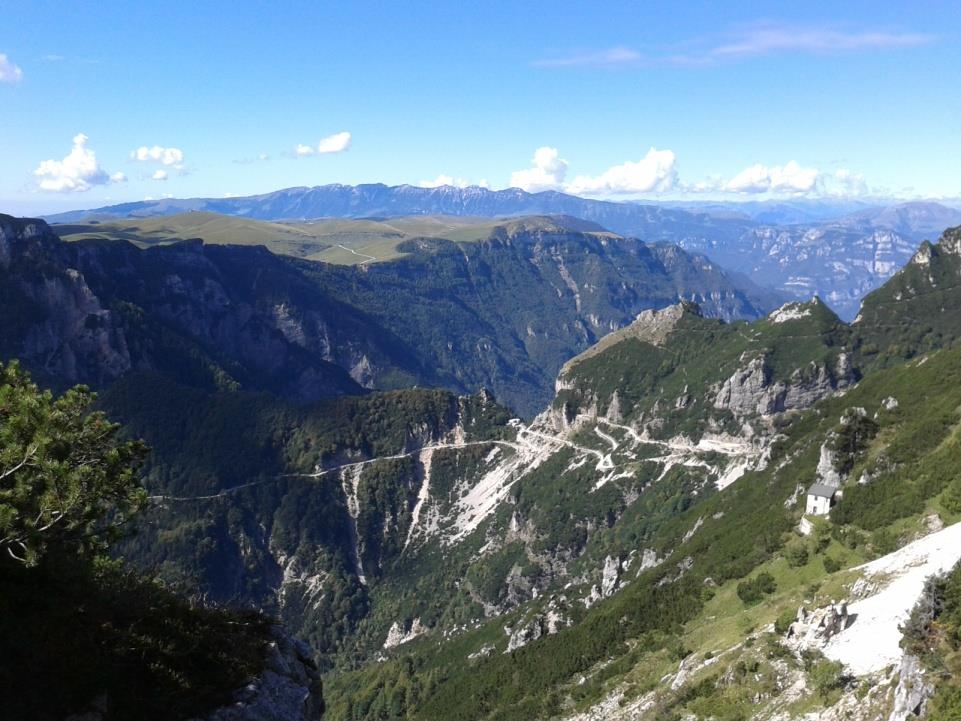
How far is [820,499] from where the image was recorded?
3027 inches

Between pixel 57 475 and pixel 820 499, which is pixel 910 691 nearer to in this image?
pixel 57 475

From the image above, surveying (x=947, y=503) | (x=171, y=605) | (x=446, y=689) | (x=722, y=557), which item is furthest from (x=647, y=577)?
Result: (x=171, y=605)

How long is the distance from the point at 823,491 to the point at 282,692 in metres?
63.5

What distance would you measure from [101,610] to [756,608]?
55.8m

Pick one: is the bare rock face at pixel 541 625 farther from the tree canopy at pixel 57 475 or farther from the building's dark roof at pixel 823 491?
the tree canopy at pixel 57 475

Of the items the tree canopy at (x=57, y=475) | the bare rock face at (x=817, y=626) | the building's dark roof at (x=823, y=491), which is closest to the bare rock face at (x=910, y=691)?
the bare rock face at (x=817, y=626)

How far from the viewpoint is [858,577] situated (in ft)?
169

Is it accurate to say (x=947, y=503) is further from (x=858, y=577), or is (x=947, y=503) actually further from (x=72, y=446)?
(x=72, y=446)

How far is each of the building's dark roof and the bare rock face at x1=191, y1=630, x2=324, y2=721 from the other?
58432mm

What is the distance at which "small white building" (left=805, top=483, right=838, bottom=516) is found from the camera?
75.7 m

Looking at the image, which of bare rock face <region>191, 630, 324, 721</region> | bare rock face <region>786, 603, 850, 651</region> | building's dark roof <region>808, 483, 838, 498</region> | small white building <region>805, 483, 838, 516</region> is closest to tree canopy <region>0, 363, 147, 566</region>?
bare rock face <region>191, 630, 324, 721</region>

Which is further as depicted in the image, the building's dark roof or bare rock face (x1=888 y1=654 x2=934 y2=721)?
the building's dark roof

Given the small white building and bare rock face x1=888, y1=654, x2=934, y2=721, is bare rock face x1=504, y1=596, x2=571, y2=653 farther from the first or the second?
bare rock face x1=888, y1=654, x2=934, y2=721

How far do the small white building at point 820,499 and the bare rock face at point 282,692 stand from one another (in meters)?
57.9
